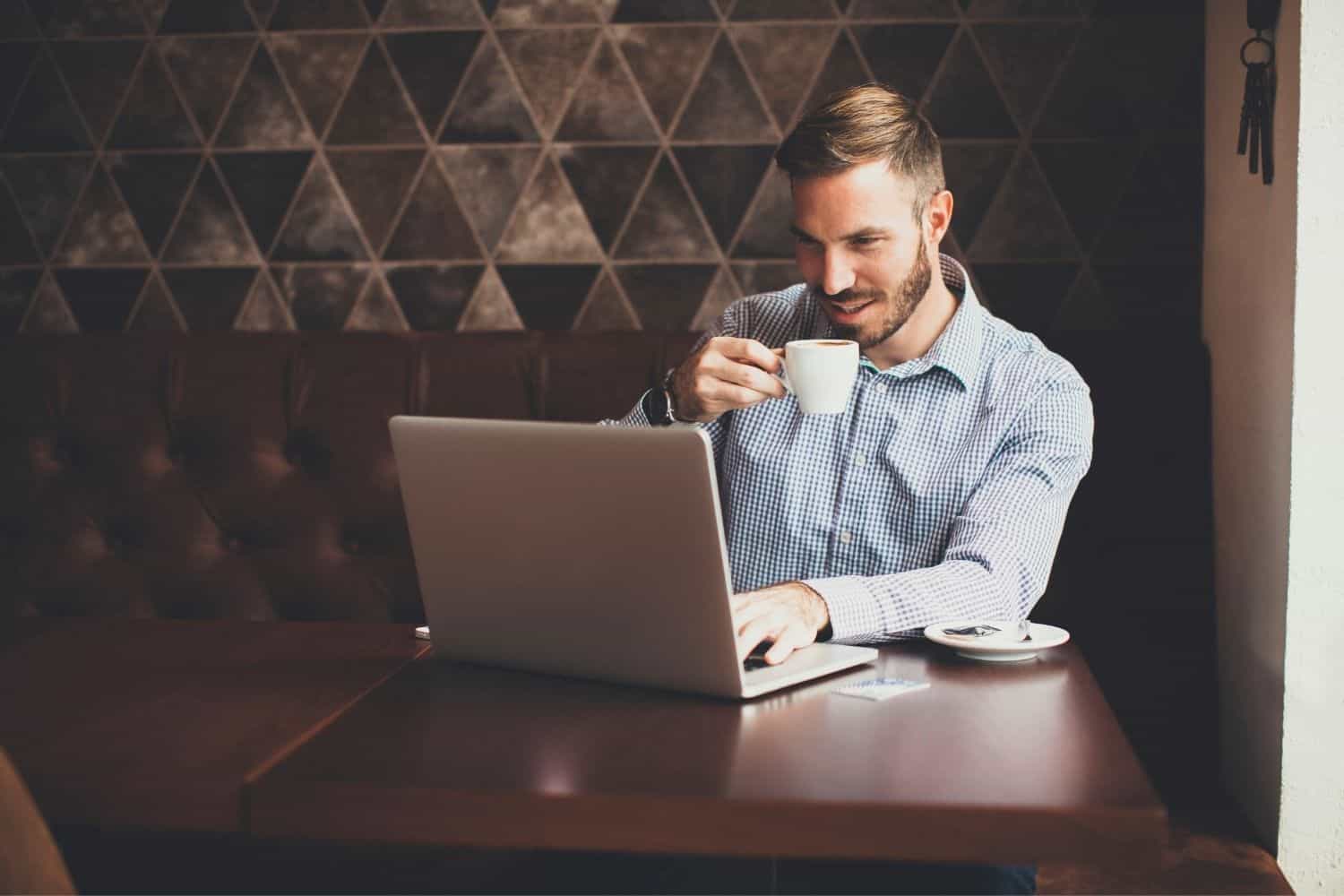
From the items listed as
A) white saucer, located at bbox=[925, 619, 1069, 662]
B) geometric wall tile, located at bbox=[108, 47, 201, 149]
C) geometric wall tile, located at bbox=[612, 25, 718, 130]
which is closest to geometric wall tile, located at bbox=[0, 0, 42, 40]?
geometric wall tile, located at bbox=[108, 47, 201, 149]

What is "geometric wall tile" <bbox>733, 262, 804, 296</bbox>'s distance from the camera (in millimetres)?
2260

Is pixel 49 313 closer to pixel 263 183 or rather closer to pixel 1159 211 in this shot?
pixel 263 183

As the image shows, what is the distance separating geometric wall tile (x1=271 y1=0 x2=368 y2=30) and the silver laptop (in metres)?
1.43

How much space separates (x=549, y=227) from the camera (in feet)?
7.55

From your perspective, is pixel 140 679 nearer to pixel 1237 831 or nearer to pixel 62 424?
pixel 62 424

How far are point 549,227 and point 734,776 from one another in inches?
62.1

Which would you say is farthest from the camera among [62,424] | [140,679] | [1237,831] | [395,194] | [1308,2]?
[395,194]

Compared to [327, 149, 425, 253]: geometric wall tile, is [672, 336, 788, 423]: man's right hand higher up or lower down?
lower down

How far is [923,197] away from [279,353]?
1101 millimetres

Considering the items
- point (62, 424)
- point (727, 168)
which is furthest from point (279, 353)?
point (727, 168)

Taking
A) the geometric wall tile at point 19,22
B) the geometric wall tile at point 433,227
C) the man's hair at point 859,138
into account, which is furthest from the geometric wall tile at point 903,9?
the geometric wall tile at point 19,22

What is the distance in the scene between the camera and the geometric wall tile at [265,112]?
232 cm

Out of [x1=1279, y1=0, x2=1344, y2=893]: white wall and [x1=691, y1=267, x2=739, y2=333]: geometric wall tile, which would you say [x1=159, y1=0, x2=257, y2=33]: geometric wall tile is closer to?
[x1=691, y1=267, x2=739, y2=333]: geometric wall tile

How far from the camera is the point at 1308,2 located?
1.68 meters
